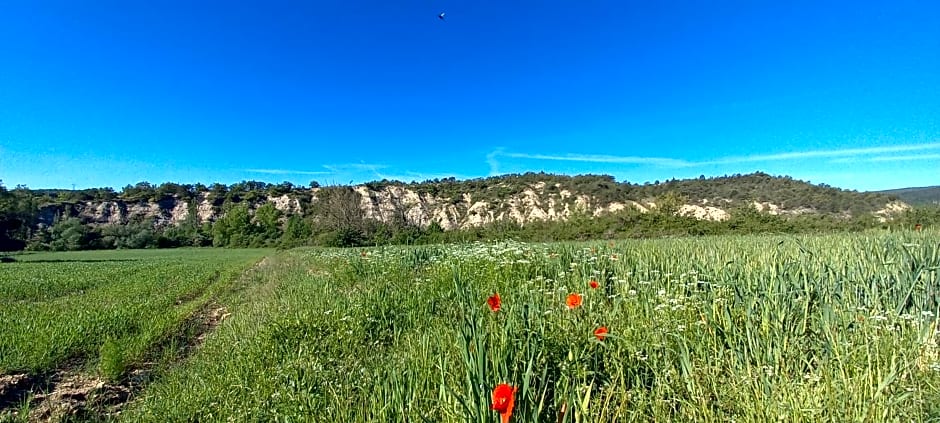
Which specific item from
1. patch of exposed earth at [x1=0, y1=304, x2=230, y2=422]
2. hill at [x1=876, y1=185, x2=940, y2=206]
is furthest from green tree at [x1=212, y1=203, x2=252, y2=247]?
hill at [x1=876, y1=185, x2=940, y2=206]

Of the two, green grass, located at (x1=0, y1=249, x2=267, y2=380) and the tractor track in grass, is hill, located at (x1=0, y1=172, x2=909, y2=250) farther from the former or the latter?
the tractor track in grass

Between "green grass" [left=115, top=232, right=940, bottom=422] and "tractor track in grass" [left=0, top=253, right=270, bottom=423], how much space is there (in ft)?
1.09

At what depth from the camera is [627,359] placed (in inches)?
119

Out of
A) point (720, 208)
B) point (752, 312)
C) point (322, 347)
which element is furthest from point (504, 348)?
point (720, 208)

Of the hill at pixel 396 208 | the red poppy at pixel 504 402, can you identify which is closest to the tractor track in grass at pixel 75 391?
the red poppy at pixel 504 402

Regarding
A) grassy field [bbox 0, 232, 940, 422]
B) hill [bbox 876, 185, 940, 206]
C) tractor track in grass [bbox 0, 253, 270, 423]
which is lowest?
tractor track in grass [bbox 0, 253, 270, 423]

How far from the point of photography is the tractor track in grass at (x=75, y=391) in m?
4.32

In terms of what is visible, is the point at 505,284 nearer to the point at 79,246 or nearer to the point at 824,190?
the point at 824,190

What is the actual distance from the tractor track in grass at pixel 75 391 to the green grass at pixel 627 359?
13.1 inches

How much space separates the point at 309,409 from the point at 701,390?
104 inches

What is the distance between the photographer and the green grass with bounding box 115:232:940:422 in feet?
7.47

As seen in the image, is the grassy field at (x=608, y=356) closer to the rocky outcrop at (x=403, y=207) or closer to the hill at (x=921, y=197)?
the hill at (x=921, y=197)

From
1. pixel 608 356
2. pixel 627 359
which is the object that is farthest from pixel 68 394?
pixel 627 359

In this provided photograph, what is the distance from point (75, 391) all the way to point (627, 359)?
619 centimetres
